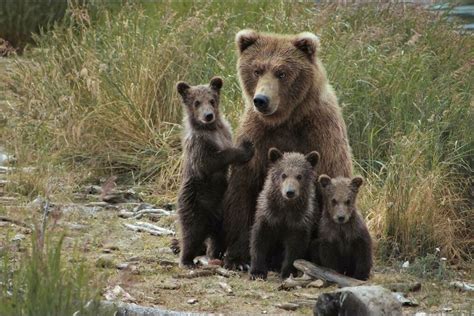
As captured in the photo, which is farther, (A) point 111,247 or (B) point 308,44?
(A) point 111,247

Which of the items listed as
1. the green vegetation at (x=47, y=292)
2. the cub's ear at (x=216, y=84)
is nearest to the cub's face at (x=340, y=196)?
the cub's ear at (x=216, y=84)

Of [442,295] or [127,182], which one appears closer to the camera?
[442,295]

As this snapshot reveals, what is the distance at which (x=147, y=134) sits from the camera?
1100cm

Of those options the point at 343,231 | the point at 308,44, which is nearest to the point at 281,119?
Answer: the point at 308,44

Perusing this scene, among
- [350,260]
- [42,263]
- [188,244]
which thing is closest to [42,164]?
[188,244]

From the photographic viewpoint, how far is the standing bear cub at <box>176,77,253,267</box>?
8055mm

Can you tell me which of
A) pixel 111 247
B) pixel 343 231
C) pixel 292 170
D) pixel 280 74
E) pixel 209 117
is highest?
pixel 280 74

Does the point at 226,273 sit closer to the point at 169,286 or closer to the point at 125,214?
the point at 169,286

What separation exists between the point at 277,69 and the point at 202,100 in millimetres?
535

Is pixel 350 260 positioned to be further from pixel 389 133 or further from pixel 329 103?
pixel 389 133

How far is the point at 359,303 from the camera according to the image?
6566mm

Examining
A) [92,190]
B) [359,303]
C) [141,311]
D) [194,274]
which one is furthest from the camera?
[92,190]

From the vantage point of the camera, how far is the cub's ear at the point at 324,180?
25.4 ft

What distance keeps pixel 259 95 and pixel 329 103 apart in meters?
0.52
